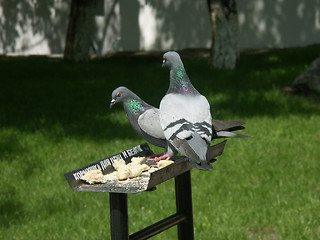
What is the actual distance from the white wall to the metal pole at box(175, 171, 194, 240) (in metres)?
14.4

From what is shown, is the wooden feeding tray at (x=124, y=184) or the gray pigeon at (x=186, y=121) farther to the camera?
the gray pigeon at (x=186, y=121)

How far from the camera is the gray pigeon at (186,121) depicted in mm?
2646

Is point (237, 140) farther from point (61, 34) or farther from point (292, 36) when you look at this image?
point (61, 34)

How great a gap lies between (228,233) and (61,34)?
14921mm

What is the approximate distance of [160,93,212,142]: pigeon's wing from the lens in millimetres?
2668

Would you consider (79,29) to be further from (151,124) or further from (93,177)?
(93,177)

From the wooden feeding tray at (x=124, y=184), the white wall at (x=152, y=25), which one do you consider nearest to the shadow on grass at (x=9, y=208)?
the wooden feeding tray at (x=124, y=184)

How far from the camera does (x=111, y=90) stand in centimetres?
1065

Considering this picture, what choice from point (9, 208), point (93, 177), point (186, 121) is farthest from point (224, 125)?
point (9, 208)

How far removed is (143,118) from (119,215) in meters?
0.51

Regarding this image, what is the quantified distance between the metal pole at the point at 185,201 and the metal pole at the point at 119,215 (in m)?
0.77

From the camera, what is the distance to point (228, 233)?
4973 millimetres

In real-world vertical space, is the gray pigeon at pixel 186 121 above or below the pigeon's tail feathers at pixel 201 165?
above

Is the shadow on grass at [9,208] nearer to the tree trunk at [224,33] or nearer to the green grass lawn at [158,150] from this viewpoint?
the green grass lawn at [158,150]
